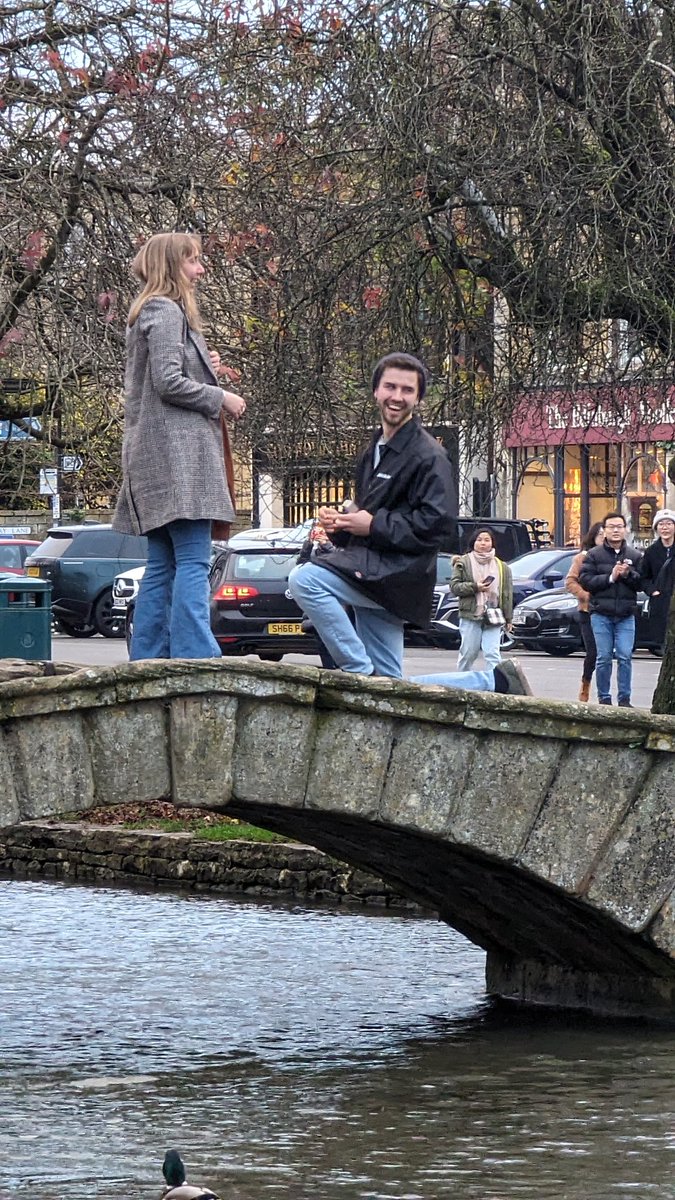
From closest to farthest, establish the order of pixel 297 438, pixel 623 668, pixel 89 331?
pixel 89 331 < pixel 297 438 < pixel 623 668

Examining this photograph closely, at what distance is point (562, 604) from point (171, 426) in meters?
22.6

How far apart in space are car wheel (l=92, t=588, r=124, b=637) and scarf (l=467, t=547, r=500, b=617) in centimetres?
1797

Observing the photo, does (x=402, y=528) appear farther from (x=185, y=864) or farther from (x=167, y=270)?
(x=185, y=864)

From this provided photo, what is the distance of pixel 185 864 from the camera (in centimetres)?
1502

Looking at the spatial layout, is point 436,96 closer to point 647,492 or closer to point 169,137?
point 169,137

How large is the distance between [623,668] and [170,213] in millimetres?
7298

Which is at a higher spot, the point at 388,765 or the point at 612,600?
the point at 612,600

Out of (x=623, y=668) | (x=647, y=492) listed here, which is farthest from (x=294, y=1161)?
(x=647, y=492)

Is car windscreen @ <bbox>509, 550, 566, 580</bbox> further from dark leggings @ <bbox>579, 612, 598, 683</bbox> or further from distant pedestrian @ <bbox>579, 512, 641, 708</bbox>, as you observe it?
distant pedestrian @ <bbox>579, 512, 641, 708</bbox>

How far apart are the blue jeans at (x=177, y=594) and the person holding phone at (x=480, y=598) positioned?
33.2 feet

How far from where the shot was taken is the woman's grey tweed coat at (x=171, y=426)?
30.2 feet

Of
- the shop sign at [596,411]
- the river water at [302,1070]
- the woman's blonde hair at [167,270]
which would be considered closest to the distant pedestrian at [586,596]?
the shop sign at [596,411]

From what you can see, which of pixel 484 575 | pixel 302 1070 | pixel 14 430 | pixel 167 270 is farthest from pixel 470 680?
pixel 484 575

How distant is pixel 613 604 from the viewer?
20.6 meters
